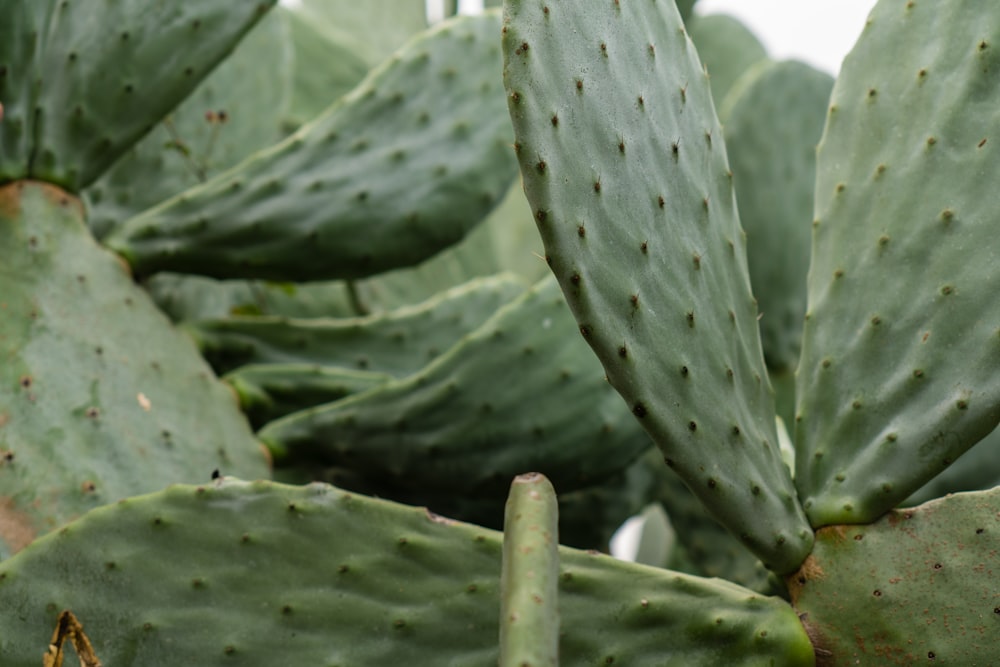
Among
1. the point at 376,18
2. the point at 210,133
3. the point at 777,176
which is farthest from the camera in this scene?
the point at 376,18

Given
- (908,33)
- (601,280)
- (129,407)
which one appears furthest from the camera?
(129,407)

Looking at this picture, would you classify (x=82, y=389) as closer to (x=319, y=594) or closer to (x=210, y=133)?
(x=319, y=594)

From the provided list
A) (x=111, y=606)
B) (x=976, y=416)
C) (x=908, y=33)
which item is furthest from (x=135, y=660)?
(x=908, y=33)

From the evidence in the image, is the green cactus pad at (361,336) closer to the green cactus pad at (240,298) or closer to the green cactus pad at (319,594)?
the green cactus pad at (240,298)

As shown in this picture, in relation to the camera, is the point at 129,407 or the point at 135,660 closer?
the point at 135,660

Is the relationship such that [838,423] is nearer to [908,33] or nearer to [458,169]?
[908,33]

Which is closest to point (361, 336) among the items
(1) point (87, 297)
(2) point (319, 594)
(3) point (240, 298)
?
(3) point (240, 298)
